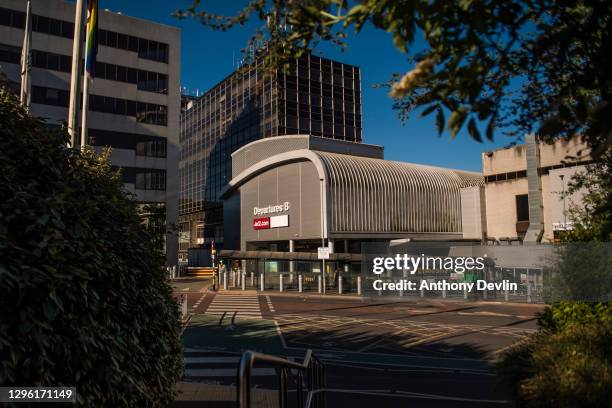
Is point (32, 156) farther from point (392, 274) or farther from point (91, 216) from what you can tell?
point (392, 274)

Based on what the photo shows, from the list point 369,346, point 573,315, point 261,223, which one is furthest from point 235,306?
point 261,223

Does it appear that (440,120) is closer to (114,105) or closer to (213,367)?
(213,367)

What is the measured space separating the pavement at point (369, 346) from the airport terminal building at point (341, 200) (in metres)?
18.6

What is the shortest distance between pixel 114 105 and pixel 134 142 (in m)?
3.92

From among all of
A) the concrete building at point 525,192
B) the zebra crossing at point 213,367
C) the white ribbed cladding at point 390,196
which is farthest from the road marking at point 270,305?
the concrete building at point 525,192

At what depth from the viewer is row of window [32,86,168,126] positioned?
42.9m

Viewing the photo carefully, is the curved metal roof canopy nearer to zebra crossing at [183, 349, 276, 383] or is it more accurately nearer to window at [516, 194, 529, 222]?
window at [516, 194, 529, 222]

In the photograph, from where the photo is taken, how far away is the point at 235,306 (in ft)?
88.2

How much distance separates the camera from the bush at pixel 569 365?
4289 millimetres

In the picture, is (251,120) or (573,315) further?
(251,120)

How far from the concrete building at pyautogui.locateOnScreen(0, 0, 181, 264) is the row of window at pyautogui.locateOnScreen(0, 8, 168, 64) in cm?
8

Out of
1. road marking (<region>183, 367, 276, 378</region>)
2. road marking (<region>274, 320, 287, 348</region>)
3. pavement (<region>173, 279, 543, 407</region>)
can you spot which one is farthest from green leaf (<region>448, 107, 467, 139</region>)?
road marking (<region>274, 320, 287, 348</region>)

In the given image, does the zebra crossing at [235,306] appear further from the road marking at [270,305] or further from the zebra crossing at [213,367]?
the zebra crossing at [213,367]

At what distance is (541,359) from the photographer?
16.6 ft
